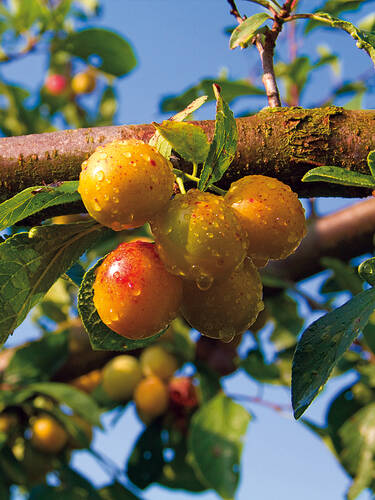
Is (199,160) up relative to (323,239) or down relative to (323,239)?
up

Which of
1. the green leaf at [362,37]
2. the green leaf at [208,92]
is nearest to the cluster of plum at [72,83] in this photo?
the green leaf at [208,92]

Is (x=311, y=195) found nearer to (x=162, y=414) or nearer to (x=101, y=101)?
(x=162, y=414)

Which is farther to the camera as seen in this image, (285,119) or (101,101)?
(101,101)

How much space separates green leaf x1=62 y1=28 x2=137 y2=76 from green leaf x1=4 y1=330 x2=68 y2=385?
0.92 m

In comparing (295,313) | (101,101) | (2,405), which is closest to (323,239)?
(295,313)

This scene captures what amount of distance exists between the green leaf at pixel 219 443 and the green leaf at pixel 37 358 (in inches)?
18.8

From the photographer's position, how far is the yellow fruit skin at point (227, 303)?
0.55 m

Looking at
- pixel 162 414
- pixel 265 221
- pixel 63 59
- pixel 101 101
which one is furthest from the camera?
pixel 63 59

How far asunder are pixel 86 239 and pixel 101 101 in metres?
2.16

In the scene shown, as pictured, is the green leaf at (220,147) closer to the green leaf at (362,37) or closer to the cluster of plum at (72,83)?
the green leaf at (362,37)

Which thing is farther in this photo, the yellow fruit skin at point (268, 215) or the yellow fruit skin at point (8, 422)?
the yellow fruit skin at point (8, 422)

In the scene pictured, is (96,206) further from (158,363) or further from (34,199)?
(158,363)

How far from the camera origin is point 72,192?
0.57 m

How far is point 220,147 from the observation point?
1.87 feet
